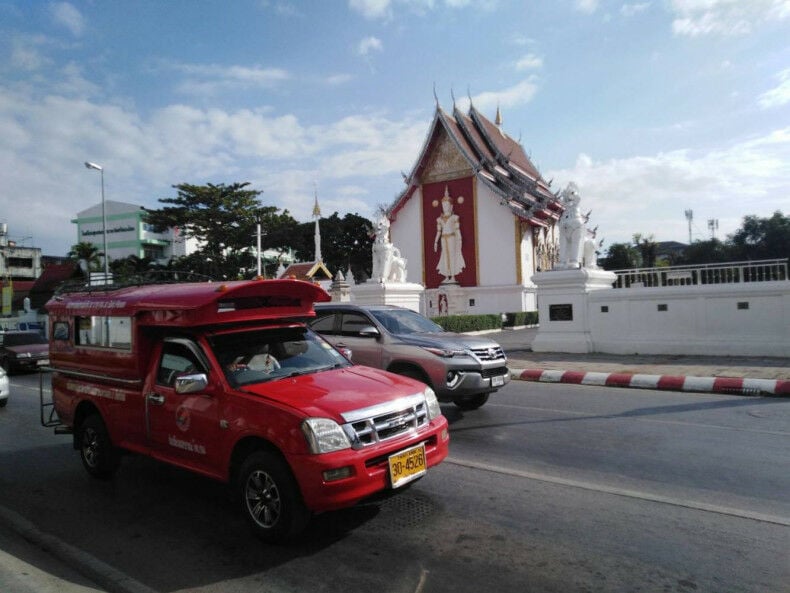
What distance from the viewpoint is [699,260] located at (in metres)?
48.3

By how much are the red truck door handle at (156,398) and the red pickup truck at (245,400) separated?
0.01 meters

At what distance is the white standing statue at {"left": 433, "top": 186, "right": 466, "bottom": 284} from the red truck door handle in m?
31.3

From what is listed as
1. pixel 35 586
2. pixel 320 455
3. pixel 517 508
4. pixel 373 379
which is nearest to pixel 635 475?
pixel 517 508

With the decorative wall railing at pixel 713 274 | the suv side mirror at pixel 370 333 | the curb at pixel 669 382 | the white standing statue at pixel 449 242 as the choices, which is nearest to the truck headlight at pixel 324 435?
the suv side mirror at pixel 370 333

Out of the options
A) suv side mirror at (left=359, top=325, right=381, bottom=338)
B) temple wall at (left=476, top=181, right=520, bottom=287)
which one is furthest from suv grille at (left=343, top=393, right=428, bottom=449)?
temple wall at (left=476, top=181, right=520, bottom=287)

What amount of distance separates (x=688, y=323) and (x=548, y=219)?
86.9ft

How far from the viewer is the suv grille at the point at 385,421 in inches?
153

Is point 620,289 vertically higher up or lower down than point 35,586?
higher up

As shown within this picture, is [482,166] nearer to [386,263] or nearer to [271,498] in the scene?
[386,263]

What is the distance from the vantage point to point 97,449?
567 cm

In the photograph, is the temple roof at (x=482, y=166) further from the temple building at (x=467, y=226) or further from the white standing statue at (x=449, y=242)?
the white standing statue at (x=449, y=242)

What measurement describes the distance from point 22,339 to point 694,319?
1946 centimetres

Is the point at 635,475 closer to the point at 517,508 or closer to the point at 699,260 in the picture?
the point at 517,508

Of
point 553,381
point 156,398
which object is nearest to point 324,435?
point 156,398
